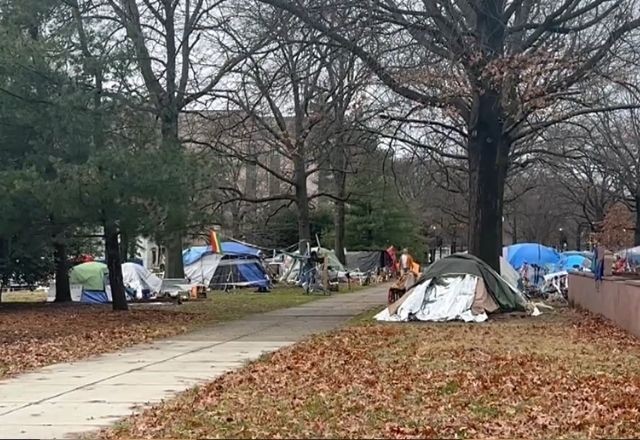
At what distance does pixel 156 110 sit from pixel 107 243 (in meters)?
3.51

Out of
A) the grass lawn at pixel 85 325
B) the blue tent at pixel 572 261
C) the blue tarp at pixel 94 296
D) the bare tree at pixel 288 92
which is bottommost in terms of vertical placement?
the grass lawn at pixel 85 325

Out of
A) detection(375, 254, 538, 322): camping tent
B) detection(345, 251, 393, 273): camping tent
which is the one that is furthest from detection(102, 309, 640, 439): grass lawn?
detection(345, 251, 393, 273): camping tent

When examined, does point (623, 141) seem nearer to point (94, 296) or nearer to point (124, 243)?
point (94, 296)

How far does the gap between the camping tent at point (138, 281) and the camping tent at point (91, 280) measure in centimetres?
104

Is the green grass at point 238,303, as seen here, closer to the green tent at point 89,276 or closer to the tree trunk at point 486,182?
the green tent at point 89,276

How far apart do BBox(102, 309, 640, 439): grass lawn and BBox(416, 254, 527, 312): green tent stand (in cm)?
504

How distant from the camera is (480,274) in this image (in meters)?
20.5

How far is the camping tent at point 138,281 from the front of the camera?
99.1 ft

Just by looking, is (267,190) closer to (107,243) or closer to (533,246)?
(533,246)

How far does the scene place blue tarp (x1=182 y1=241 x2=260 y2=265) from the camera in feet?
135

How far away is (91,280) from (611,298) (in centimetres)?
1636

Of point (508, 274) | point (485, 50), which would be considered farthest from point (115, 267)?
Result: point (508, 274)

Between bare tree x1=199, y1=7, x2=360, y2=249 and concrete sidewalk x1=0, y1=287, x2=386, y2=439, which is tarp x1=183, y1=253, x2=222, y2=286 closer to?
bare tree x1=199, y1=7, x2=360, y2=249

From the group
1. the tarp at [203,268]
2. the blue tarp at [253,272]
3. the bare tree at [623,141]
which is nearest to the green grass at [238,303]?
the blue tarp at [253,272]
